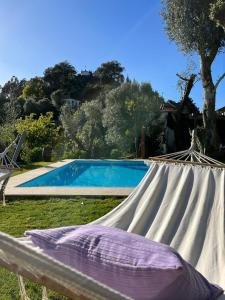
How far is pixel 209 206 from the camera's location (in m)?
2.91

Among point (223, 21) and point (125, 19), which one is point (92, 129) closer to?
point (125, 19)

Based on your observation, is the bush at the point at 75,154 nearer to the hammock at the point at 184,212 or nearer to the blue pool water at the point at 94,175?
the blue pool water at the point at 94,175

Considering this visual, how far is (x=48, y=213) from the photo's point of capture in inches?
200

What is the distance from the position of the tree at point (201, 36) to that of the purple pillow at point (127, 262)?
12.5 meters

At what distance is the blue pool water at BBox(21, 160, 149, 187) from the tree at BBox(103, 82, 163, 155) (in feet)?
8.52

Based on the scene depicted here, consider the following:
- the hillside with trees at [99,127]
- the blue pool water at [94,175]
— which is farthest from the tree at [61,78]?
the blue pool water at [94,175]

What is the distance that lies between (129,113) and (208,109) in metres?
3.70

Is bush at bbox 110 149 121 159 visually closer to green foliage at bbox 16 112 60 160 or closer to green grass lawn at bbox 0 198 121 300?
green foliage at bbox 16 112 60 160

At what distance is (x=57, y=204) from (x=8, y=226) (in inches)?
56.8

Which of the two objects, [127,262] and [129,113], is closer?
[127,262]

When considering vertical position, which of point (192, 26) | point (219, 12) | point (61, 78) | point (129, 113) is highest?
point (61, 78)

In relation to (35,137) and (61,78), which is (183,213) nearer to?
(35,137)

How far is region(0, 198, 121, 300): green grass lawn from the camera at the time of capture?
4.40 m

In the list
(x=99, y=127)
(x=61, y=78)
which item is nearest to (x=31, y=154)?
(x=99, y=127)
